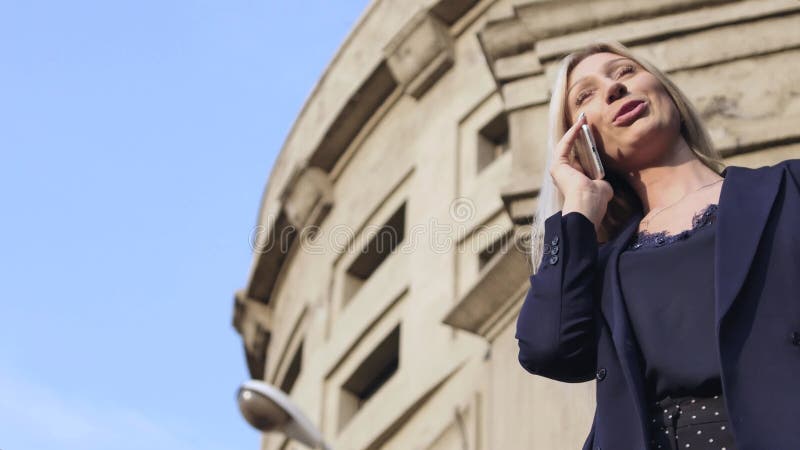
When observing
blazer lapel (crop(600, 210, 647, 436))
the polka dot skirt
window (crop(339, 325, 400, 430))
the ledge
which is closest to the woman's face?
blazer lapel (crop(600, 210, 647, 436))

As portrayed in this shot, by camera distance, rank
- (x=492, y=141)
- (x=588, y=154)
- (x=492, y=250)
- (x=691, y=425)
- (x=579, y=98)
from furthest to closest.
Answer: (x=492, y=141) → (x=492, y=250) → (x=579, y=98) → (x=588, y=154) → (x=691, y=425)

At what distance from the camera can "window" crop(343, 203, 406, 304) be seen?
20703 mm

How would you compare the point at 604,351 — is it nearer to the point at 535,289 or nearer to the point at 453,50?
the point at 535,289

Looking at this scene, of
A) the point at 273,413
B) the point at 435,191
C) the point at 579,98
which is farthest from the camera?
the point at 435,191

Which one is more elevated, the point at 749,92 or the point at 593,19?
the point at 593,19

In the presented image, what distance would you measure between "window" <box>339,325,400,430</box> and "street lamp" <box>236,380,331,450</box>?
7.37 meters

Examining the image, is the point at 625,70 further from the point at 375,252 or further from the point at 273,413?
the point at 375,252

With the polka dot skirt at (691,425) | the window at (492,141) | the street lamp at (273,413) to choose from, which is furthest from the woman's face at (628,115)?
the window at (492,141)

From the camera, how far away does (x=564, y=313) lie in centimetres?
451

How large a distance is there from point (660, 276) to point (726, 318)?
15.0 inches

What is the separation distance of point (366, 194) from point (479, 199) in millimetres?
3476

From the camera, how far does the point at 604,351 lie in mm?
4402

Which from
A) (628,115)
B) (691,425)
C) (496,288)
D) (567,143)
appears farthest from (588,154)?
(496,288)

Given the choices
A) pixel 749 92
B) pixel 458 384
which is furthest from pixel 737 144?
pixel 458 384
